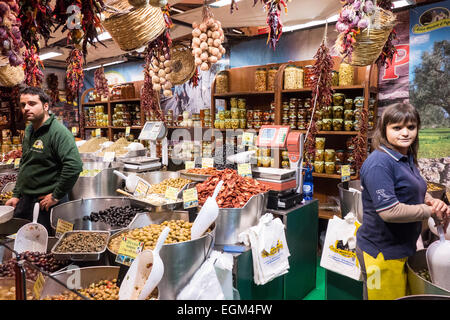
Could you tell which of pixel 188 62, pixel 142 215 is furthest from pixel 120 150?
pixel 142 215

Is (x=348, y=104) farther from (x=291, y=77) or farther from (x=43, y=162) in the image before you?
(x=43, y=162)

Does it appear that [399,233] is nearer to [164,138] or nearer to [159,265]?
[159,265]

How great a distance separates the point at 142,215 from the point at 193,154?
3.47 m

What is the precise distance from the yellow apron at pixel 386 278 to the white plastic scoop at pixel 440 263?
19 centimetres

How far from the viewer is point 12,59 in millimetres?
1351

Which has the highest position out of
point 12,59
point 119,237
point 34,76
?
point 34,76

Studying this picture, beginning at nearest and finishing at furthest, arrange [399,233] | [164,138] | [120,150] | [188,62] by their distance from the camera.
→ 1. [399,233]
2. [188,62]
3. [164,138]
4. [120,150]

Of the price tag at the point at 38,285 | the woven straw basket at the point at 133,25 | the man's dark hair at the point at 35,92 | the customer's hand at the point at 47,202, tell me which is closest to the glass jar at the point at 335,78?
the woven straw basket at the point at 133,25

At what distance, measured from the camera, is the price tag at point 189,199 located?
2.22 m

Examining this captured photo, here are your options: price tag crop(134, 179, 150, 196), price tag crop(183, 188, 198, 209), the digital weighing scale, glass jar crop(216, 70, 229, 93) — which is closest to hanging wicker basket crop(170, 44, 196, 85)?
the digital weighing scale

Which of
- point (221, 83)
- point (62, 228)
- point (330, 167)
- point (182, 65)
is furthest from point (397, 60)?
point (62, 228)

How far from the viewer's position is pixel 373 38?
2492 millimetres

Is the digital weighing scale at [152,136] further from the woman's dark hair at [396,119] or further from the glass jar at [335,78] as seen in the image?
the woman's dark hair at [396,119]

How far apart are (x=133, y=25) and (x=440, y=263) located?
2.05 metres
